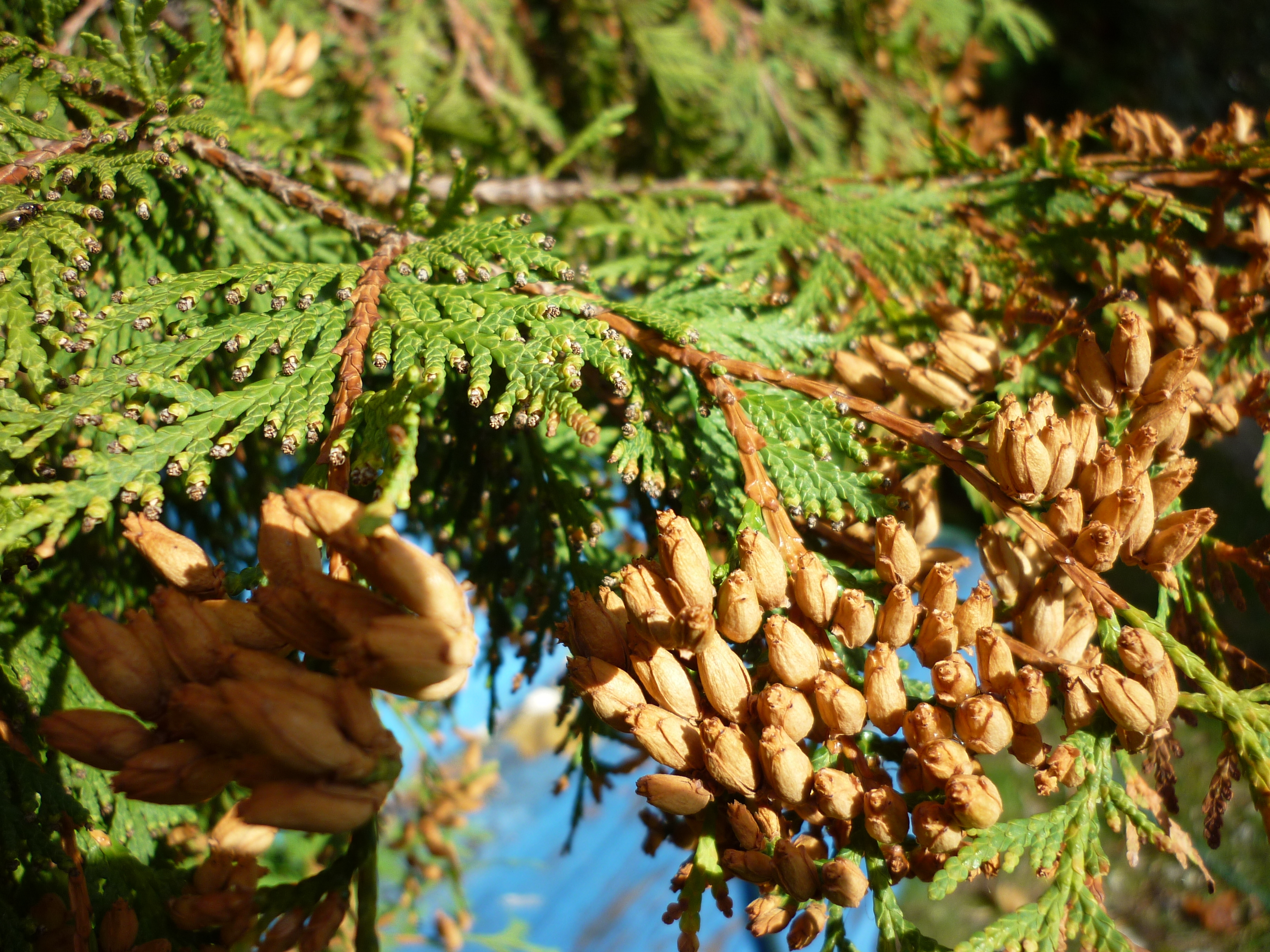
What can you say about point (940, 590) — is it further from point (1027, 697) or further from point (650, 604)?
point (650, 604)

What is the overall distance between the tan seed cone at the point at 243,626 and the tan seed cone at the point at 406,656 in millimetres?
94

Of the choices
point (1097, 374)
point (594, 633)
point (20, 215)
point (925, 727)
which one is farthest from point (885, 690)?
point (20, 215)

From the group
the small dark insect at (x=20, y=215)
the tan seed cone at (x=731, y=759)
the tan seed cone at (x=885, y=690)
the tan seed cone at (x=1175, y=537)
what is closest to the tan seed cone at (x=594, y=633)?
the tan seed cone at (x=731, y=759)

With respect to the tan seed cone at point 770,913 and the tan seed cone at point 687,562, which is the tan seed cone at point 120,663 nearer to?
the tan seed cone at point 687,562

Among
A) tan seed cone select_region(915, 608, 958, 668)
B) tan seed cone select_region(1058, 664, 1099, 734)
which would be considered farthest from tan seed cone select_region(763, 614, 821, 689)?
tan seed cone select_region(1058, 664, 1099, 734)

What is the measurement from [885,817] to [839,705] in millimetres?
→ 93

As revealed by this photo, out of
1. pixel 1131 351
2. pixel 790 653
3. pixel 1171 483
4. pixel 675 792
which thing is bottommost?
pixel 675 792

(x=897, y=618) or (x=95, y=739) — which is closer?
(x=95, y=739)

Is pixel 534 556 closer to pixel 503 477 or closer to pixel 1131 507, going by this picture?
pixel 503 477

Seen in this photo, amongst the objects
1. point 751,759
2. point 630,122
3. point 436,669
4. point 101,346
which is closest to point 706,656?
point 751,759

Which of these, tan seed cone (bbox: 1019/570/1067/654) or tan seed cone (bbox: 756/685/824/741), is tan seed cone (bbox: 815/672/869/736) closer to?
tan seed cone (bbox: 756/685/824/741)

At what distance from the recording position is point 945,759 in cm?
63

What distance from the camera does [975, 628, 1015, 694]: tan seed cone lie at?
26.6 inches

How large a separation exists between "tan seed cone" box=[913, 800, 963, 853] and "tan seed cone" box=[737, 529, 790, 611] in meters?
0.21
